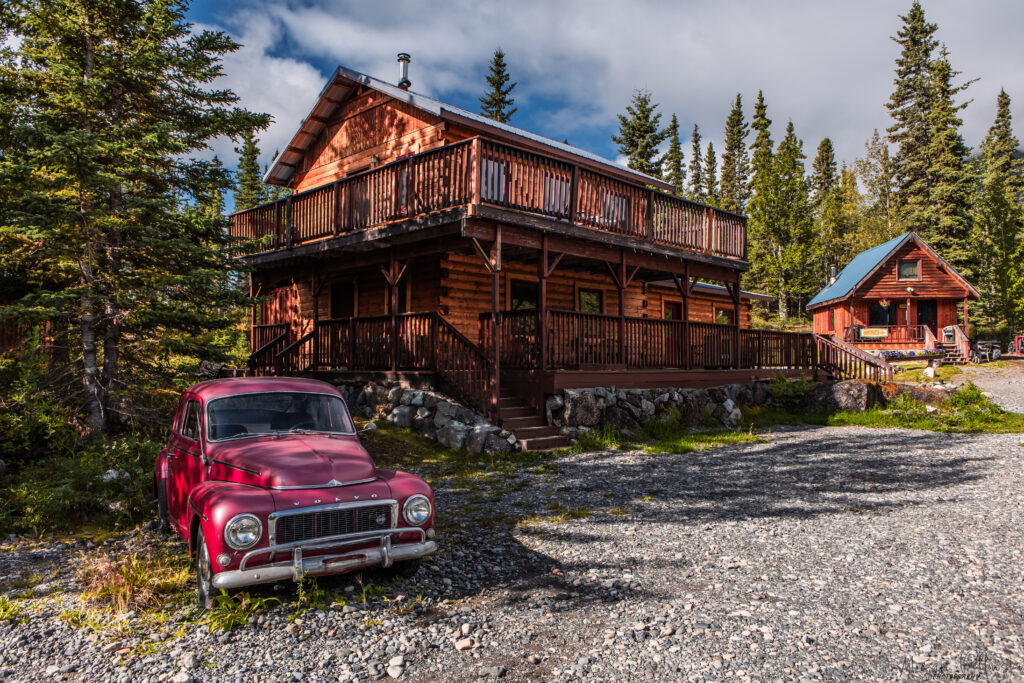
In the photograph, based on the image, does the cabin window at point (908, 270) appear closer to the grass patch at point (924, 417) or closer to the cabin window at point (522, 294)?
the grass patch at point (924, 417)

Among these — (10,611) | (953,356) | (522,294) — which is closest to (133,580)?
(10,611)

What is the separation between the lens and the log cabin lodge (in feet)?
41.1

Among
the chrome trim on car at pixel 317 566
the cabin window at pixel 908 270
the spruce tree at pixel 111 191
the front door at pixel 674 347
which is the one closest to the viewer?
the chrome trim on car at pixel 317 566

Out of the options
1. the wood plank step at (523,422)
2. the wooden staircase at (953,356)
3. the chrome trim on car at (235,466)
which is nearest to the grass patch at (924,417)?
the wood plank step at (523,422)

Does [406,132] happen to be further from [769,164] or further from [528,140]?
[769,164]

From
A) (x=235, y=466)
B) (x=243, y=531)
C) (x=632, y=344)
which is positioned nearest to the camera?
(x=243, y=531)

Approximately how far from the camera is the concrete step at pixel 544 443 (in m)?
11.8

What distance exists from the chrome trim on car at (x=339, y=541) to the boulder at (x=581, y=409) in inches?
323

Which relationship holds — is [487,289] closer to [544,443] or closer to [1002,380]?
[544,443]

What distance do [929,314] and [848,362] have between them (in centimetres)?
2352

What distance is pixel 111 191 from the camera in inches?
379

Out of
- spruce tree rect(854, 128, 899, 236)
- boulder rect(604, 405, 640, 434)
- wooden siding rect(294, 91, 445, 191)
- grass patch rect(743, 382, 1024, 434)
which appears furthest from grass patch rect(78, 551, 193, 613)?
spruce tree rect(854, 128, 899, 236)

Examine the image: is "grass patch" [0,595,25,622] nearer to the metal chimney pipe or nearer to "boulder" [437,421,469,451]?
"boulder" [437,421,469,451]

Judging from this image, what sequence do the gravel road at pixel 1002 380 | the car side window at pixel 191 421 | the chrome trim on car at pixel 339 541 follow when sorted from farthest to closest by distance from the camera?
1. the gravel road at pixel 1002 380
2. the car side window at pixel 191 421
3. the chrome trim on car at pixel 339 541
